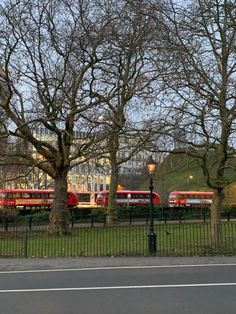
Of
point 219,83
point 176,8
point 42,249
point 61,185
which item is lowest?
point 42,249

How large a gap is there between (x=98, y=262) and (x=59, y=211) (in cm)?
1347

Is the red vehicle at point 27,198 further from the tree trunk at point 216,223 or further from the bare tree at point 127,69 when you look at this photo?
the tree trunk at point 216,223

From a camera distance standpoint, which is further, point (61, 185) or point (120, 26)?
point (61, 185)

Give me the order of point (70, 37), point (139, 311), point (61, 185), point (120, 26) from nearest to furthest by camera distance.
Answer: point (139, 311) < point (120, 26) < point (70, 37) < point (61, 185)

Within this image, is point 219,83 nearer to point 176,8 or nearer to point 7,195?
point 176,8

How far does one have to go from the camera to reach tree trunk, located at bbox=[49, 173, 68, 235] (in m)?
29.0

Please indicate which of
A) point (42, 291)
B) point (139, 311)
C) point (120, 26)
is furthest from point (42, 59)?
point (139, 311)

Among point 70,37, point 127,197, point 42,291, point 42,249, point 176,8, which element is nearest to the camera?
point 42,291

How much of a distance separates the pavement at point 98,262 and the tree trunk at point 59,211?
35.4ft

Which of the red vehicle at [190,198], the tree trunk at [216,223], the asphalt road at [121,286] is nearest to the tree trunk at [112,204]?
the tree trunk at [216,223]

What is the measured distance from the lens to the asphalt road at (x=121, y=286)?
852 centimetres

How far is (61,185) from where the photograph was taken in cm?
2980

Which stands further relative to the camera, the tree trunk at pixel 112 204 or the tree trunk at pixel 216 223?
the tree trunk at pixel 112 204

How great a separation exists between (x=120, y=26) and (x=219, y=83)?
22.6ft
